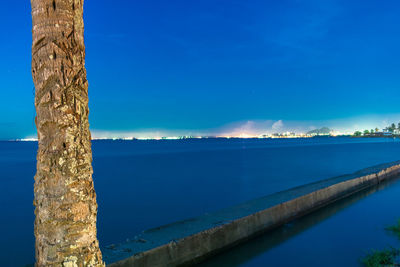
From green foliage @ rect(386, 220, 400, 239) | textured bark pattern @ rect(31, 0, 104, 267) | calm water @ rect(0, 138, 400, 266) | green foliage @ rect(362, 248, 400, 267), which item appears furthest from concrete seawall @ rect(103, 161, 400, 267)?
textured bark pattern @ rect(31, 0, 104, 267)

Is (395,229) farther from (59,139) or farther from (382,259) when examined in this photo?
(59,139)

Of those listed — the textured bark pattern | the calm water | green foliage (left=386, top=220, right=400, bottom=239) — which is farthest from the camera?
green foliage (left=386, top=220, right=400, bottom=239)

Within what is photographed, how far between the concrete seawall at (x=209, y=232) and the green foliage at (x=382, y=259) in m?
2.77

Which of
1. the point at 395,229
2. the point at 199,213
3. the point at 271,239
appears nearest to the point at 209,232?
the point at 271,239

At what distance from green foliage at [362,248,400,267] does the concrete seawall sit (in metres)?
2.77

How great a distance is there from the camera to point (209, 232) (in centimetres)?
722

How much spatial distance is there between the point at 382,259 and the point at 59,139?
286 inches

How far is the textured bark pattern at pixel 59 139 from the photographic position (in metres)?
2.60

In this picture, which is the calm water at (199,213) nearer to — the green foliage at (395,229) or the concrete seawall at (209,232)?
the green foliage at (395,229)

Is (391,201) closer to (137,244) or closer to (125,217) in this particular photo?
(125,217)

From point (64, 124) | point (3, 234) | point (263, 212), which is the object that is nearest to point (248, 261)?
point (263, 212)

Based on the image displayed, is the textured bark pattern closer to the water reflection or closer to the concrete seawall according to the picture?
the concrete seawall

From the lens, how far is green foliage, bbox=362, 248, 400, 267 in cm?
675

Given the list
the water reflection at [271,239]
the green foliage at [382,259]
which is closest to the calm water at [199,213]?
the water reflection at [271,239]
